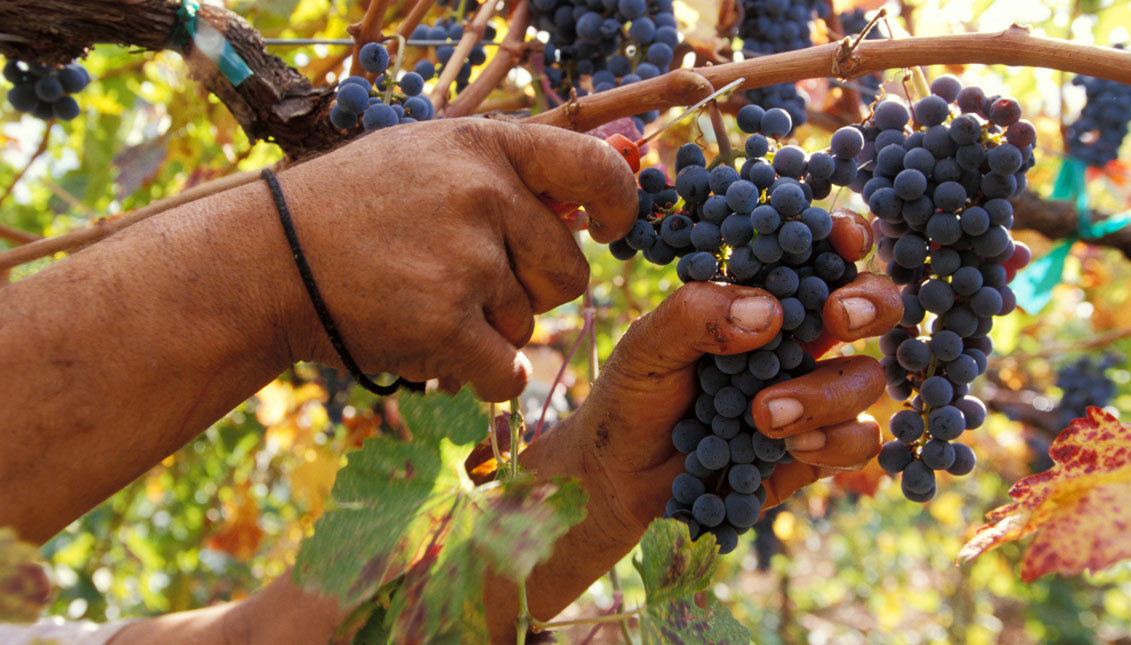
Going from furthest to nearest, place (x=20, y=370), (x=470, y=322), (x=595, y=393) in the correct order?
1. (x=595, y=393)
2. (x=470, y=322)
3. (x=20, y=370)

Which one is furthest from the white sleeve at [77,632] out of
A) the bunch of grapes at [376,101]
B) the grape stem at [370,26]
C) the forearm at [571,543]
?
the grape stem at [370,26]

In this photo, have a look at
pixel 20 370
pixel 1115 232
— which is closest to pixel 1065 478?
pixel 20 370

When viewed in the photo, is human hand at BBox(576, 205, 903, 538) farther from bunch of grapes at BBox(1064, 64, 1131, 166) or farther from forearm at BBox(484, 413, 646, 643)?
bunch of grapes at BBox(1064, 64, 1131, 166)

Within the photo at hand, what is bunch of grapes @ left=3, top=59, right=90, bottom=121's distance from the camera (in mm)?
1851

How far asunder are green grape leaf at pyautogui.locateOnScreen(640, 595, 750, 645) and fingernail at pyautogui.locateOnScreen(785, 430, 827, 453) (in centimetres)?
25

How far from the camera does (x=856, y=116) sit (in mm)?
2232

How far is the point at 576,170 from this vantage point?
107cm

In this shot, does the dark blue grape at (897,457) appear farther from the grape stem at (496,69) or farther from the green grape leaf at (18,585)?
the green grape leaf at (18,585)

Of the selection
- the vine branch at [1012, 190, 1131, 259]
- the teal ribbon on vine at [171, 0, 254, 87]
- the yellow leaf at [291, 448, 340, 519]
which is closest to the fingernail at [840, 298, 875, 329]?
the teal ribbon on vine at [171, 0, 254, 87]

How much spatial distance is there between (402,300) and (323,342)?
0.17 metres

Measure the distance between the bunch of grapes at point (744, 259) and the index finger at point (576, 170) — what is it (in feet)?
0.22

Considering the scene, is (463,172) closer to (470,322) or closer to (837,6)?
(470,322)

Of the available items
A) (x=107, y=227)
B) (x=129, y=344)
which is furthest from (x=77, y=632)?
(x=129, y=344)

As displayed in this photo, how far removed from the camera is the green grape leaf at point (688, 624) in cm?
99
